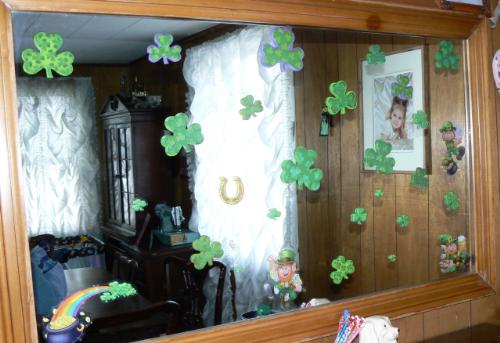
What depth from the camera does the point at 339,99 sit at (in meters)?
1.39

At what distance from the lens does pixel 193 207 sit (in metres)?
1.16

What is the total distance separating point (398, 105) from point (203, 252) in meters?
0.83

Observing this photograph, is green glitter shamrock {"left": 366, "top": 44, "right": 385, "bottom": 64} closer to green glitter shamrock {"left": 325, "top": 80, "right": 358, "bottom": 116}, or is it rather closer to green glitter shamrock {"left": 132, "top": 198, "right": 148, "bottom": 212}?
green glitter shamrock {"left": 325, "top": 80, "right": 358, "bottom": 116}

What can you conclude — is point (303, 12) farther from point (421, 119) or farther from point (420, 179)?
point (420, 179)

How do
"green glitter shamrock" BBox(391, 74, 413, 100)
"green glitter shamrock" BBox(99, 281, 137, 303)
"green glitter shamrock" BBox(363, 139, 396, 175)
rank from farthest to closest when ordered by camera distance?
"green glitter shamrock" BBox(391, 74, 413, 100) < "green glitter shamrock" BBox(363, 139, 396, 175) < "green glitter shamrock" BBox(99, 281, 137, 303)

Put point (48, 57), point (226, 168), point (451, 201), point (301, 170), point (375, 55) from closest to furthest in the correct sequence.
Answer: point (48, 57)
point (226, 168)
point (301, 170)
point (375, 55)
point (451, 201)

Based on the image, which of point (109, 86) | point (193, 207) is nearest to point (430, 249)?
point (193, 207)

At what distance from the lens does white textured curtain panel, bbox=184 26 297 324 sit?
1.16 m

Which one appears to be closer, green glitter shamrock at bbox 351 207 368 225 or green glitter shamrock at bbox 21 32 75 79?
green glitter shamrock at bbox 21 32 75 79

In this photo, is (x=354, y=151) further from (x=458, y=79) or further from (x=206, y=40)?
(x=206, y=40)

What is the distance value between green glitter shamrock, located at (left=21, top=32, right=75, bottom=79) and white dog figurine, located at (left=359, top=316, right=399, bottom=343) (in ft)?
2.72

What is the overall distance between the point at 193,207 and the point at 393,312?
24.1 inches

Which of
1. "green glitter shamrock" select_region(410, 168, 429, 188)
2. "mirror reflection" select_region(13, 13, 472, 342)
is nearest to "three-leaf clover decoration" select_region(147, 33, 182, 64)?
"mirror reflection" select_region(13, 13, 472, 342)

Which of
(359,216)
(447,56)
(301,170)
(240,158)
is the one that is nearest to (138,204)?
(240,158)
